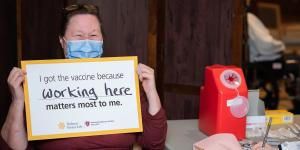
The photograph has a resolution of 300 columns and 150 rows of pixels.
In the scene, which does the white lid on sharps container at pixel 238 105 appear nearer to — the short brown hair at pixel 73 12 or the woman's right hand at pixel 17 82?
the short brown hair at pixel 73 12

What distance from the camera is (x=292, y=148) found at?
138cm

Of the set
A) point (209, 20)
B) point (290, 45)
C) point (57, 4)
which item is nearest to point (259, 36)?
point (209, 20)

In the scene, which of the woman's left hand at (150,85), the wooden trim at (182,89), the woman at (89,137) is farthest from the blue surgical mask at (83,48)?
the wooden trim at (182,89)

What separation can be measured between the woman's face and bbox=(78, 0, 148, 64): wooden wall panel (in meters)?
1.19

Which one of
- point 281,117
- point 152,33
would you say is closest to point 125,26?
point 152,33

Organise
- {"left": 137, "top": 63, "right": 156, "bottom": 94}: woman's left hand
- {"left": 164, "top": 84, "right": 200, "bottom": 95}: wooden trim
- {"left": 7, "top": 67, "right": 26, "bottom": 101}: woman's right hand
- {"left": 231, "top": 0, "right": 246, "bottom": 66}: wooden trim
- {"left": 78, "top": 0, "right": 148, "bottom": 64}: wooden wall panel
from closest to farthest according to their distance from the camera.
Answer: {"left": 7, "top": 67, "right": 26, "bottom": 101}: woman's right hand → {"left": 137, "top": 63, "right": 156, "bottom": 94}: woman's left hand → {"left": 78, "top": 0, "right": 148, "bottom": 64}: wooden wall panel → {"left": 231, "top": 0, "right": 246, "bottom": 66}: wooden trim → {"left": 164, "top": 84, "right": 200, "bottom": 95}: wooden trim

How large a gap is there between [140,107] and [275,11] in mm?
5780

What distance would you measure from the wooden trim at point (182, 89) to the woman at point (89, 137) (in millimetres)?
1477

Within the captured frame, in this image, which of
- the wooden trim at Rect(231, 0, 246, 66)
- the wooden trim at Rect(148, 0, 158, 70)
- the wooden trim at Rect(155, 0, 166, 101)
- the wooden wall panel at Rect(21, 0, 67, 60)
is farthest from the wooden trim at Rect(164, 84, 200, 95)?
the wooden wall panel at Rect(21, 0, 67, 60)

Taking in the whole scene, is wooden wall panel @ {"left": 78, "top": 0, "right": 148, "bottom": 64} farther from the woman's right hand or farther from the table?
the woman's right hand

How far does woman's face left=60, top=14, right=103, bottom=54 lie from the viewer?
62.9 inches

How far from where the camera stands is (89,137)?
152 cm

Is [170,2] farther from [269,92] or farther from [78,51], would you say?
[269,92]

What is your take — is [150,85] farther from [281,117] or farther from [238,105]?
[281,117]
